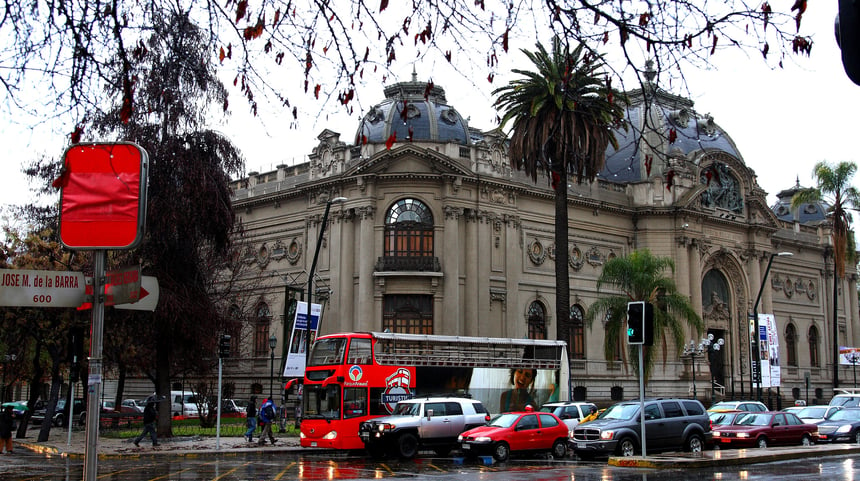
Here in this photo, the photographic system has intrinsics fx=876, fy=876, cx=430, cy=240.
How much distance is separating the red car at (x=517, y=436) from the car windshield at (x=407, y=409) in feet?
6.44

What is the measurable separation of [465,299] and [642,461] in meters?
29.0

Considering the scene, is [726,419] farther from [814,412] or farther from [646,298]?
[646,298]

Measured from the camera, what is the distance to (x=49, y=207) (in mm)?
38656

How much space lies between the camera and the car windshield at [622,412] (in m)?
25.7

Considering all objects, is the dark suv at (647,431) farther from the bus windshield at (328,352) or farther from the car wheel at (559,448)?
the bus windshield at (328,352)

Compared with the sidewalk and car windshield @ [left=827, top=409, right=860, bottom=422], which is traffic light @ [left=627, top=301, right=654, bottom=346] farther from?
car windshield @ [left=827, top=409, right=860, bottom=422]

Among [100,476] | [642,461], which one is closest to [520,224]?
[642,461]

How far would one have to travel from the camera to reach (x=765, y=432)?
28.4m

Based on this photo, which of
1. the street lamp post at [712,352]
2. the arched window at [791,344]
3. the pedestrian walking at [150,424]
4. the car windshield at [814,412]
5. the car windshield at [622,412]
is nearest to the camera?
the car windshield at [622,412]

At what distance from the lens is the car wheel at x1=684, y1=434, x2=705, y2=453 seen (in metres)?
25.6

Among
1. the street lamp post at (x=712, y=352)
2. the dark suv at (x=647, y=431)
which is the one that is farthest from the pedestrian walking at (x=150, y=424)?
the street lamp post at (x=712, y=352)

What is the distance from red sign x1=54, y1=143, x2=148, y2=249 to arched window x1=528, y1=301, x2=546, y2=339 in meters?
46.4

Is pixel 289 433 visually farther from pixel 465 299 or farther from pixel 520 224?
pixel 520 224

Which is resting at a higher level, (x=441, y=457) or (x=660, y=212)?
(x=660, y=212)
